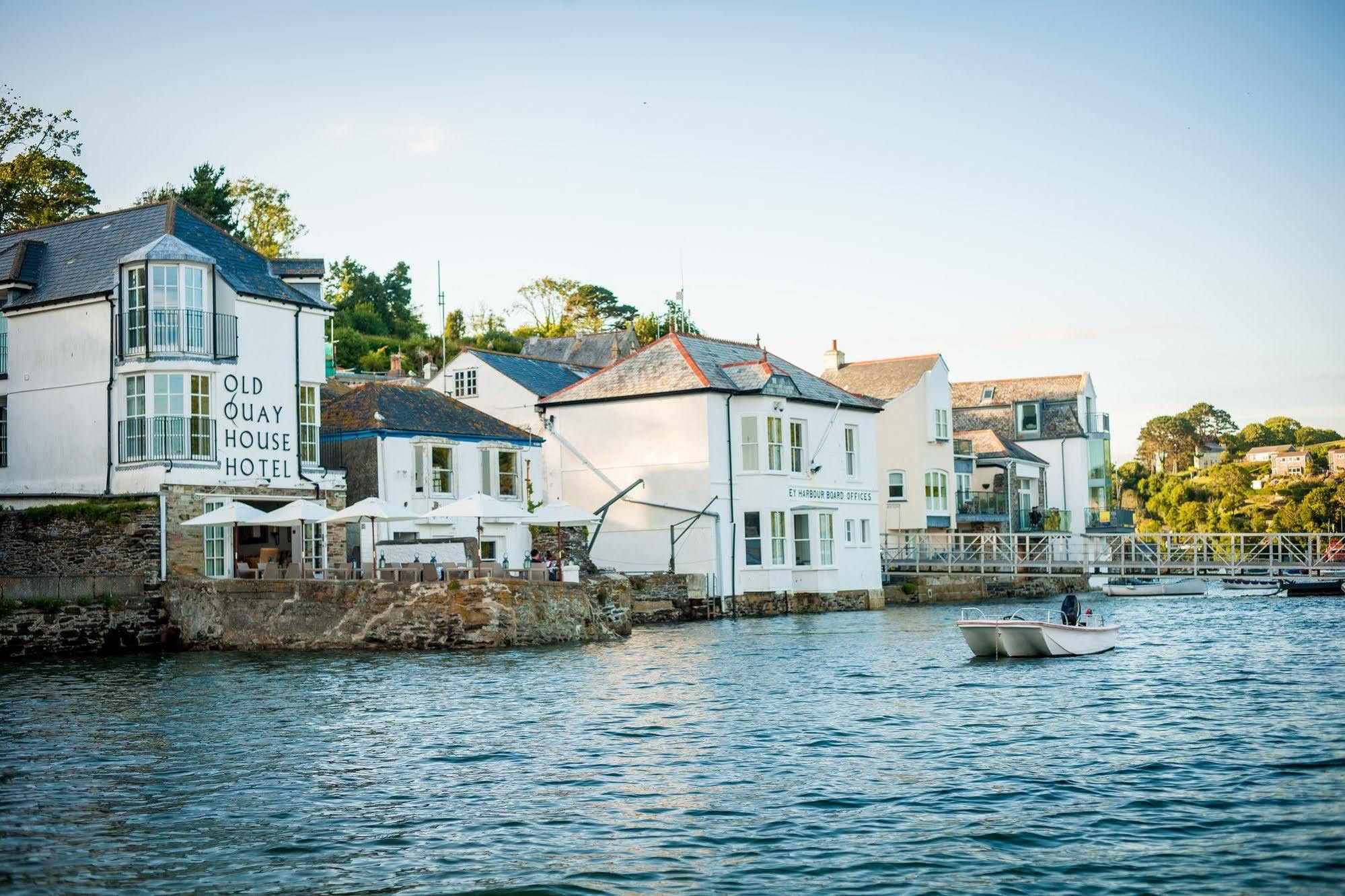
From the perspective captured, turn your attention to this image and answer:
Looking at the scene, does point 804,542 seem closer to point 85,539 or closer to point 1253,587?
point 1253,587

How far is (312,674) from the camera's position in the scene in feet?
101

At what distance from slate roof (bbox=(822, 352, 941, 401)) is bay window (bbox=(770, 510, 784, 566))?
23.2m

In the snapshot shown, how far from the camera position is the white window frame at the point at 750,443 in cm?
5191

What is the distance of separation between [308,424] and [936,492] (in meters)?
40.6

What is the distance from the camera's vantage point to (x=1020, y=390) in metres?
94.9

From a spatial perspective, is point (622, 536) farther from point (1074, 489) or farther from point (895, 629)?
point (1074, 489)

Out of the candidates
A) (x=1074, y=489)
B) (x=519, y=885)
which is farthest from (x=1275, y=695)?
(x=1074, y=489)

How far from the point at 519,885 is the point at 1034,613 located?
141ft

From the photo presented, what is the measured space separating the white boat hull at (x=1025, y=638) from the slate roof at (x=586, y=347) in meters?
50.4

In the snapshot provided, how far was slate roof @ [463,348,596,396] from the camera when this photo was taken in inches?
2391

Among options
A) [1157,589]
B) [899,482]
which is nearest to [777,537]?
[899,482]

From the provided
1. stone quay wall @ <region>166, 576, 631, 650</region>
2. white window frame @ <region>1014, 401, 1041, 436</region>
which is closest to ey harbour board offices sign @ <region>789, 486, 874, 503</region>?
stone quay wall @ <region>166, 576, 631, 650</region>

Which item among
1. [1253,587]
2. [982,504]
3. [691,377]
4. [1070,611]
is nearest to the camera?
[1070,611]

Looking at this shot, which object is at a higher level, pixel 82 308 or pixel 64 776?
pixel 82 308
